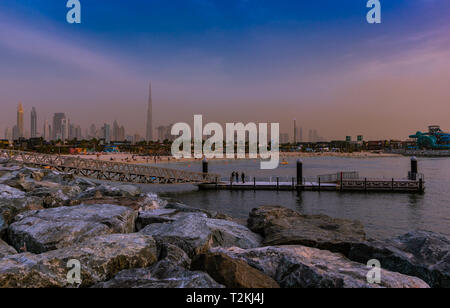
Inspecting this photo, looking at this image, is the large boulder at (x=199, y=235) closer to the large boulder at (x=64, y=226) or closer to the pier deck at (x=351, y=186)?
the large boulder at (x=64, y=226)

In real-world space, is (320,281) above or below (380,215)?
above

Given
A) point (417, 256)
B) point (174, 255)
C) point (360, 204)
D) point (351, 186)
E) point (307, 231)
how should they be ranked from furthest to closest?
1. point (351, 186)
2. point (360, 204)
3. point (307, 231)
4. point (417, 256)
5. point (174, 255)

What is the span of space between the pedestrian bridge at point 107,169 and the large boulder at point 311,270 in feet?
86.6

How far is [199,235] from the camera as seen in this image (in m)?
7.82

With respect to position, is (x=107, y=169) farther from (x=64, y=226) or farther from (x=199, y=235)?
(x=199, y=235)

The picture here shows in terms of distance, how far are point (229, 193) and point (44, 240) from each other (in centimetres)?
2564

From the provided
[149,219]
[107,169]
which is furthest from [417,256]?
[107,169]

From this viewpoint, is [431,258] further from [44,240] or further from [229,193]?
[229,193]

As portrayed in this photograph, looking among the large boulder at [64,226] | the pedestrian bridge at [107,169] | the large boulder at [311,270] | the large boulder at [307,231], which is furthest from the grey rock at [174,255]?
the pedestrian bridge at [107,169]

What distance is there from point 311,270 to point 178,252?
116 inches

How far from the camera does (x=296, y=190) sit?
3325cm

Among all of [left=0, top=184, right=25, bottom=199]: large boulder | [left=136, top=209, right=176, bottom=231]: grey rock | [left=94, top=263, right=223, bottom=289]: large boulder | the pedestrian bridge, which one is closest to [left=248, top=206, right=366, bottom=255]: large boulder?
[left=136, top=209, right=176, bottom=231]: grey rock
